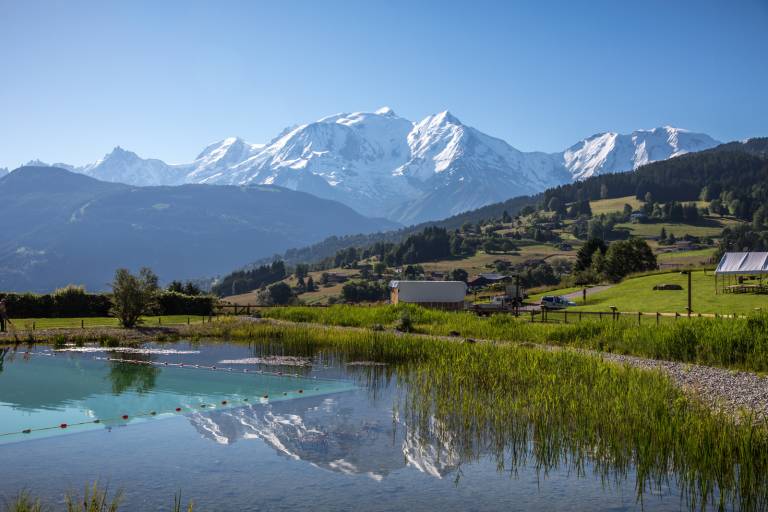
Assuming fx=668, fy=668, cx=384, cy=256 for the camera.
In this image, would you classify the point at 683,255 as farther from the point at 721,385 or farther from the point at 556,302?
the point at 721,385

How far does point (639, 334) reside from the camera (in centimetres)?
3017

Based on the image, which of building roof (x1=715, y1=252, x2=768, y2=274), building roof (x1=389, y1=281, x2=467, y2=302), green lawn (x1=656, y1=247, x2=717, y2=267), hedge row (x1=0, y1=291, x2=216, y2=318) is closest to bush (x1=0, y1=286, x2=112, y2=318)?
hedge row (x1=0, y1=291, x2=216, y2=318)

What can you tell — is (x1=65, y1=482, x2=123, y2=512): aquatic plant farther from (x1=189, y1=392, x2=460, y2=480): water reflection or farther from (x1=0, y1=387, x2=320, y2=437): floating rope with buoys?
(x1=0, y1=387, x2=320, y2=437): floating rope with buoys

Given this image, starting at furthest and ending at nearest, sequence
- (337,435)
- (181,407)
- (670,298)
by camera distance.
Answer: (670,298), (181,407), (337,435)

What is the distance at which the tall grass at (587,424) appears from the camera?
42.5 ft

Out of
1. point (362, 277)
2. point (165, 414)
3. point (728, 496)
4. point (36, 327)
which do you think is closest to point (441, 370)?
point (165, 414)

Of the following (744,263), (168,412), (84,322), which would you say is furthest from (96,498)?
(744,263)

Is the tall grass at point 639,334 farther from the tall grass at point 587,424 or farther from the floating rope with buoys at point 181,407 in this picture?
the floating rope with buoys at point 181,407

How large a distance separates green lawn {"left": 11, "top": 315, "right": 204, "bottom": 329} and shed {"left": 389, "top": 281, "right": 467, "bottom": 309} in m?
37.2

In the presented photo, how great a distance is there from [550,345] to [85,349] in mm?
23765

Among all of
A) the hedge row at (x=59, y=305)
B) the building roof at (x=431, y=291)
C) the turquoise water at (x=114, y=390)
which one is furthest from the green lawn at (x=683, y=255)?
the turquoise water at (x=114, y=390)

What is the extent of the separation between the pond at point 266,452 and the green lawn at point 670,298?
31.0 m

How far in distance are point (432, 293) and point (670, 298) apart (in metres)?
38.9

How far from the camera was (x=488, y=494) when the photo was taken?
12.7 metres
